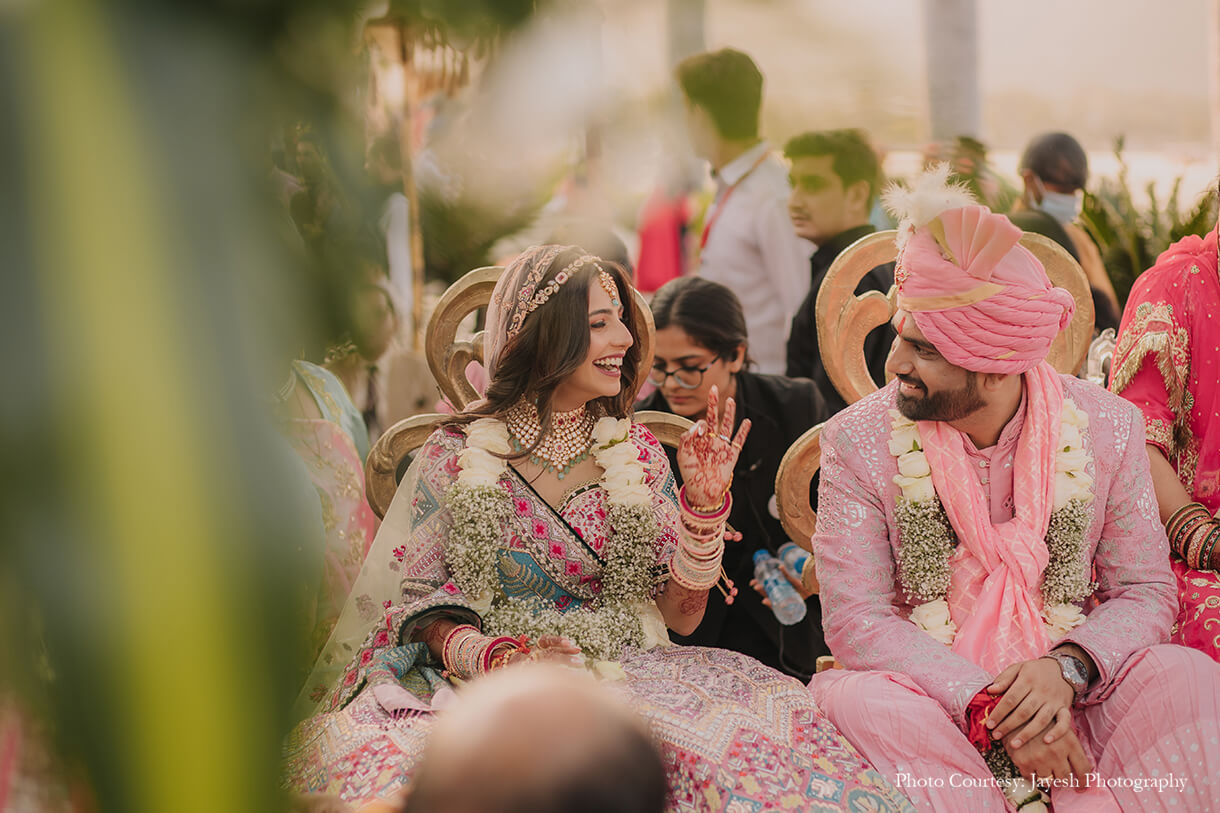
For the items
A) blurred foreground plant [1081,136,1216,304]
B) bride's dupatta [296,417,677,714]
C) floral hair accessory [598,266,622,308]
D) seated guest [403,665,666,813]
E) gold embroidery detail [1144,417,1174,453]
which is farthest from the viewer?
blurred foreground plant [1081,136,1216,304]

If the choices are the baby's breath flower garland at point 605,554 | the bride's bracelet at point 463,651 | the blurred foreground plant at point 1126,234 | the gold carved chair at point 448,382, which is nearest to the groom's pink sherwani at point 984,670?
the baby's breath flower garland at point 605,554

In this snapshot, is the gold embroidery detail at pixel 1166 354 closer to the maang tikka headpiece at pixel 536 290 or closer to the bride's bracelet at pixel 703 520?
the bride's bracelet at pixel 703 520

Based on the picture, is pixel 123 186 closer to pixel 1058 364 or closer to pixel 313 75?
pixel 313 75

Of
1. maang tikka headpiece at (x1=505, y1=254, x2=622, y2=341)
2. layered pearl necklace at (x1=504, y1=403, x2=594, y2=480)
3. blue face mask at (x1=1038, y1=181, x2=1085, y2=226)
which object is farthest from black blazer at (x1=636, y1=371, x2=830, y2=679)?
blue face mask at (x1=1038, y1=181, x2=1085, y2=226)

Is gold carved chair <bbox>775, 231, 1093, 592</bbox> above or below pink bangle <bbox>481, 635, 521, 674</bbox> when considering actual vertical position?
above

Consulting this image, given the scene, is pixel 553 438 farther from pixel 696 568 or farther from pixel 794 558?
pixel 794 558

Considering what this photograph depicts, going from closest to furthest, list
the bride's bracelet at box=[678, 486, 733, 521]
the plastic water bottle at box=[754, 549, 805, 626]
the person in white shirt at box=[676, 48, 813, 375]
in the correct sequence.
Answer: the bride's bracelet at box=[678, 486, 733, 521] → the plastic water bottle at box=[754, 549, 805, 626] → the person in white shirt at box=[676, 48, 813, 375]

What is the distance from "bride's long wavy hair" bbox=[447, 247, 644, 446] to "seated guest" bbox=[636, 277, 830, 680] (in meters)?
0.65

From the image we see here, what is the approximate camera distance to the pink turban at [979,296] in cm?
238

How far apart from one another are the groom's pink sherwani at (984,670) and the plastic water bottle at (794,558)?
54cm

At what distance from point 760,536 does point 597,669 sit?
1067 millimetres

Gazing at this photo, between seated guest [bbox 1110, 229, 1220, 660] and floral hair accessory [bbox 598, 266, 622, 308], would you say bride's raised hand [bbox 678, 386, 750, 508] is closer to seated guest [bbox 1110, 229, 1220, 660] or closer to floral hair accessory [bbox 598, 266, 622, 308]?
Result: floral hair accessory [bbox 598, 266, 622, 308]

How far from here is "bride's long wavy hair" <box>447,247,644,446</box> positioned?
8.57 ft

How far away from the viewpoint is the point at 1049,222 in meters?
4.47
